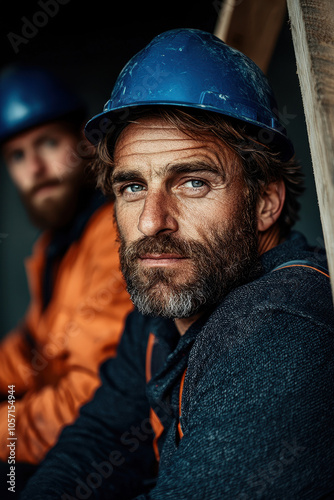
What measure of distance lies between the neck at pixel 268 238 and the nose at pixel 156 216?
40cm

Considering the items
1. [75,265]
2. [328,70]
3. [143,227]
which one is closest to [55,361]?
[75,265]

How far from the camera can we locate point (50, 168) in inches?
127

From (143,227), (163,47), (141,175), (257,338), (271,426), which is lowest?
(271,426)

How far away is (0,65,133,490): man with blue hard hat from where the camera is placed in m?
2.40

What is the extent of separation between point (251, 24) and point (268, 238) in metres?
1.00

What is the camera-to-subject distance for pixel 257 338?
1.10 metres

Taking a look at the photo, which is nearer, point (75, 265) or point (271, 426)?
point (271, 426)

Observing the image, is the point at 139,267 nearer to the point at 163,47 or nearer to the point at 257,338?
the point at 257,338

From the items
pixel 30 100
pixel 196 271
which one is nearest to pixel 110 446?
pixel 196 271

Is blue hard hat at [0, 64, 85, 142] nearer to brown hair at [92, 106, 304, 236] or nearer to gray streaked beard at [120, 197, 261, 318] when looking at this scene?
brown hair at [92, 106, 304, 236]

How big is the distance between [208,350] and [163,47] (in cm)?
100

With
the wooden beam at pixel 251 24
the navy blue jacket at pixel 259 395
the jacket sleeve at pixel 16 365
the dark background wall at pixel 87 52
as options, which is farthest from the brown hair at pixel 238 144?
the jacket sleeve at pixel 16 365

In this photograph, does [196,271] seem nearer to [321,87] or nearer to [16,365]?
[321,87]

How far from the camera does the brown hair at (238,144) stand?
1488 mm
